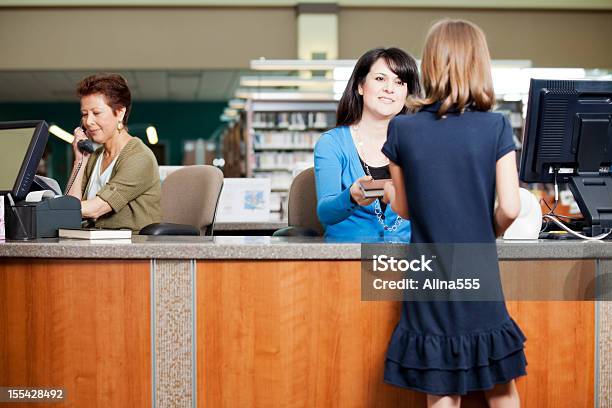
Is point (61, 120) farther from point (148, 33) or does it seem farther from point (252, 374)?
point (252, 374)

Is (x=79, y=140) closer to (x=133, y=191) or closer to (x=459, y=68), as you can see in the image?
(x=133, y=191)

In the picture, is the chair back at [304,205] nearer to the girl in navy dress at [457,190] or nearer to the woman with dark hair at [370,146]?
the woman with dark hair at [370,146]

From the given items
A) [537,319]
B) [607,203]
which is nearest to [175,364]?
[537,319]

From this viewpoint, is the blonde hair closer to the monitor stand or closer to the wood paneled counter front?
the wood paneled counter front

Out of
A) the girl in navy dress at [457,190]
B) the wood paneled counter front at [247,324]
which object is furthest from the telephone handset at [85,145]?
the girl in navy dress at [457,190]

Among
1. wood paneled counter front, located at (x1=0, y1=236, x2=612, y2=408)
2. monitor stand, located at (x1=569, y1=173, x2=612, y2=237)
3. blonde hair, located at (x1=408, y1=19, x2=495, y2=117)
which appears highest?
blonde hair, located at (x1=408, y1=19, x2=495, y2=117)

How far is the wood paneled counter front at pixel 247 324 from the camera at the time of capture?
1.92 meters

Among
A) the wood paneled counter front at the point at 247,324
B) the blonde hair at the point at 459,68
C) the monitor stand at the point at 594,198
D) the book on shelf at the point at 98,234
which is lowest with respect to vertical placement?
the wood paneled counter front at the point at 247,324

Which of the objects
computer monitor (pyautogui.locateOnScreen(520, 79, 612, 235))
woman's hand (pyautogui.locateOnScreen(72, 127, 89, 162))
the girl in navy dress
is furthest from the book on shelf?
computer monitor (pyautogui.locateOnScreen(520, 79, 612, 235))

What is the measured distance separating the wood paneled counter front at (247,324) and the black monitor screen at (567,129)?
0.52m

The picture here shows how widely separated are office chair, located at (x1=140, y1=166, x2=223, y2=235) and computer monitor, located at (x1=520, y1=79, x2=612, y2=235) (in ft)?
5.30

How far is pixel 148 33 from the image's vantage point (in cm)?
980

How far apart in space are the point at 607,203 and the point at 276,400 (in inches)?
49.2

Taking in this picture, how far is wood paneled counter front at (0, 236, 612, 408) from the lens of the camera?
75.4 inches
